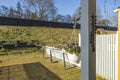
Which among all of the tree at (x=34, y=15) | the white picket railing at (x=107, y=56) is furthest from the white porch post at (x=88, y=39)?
the white picket railing at (x=107, y=56)

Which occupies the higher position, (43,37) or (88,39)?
(88,39)

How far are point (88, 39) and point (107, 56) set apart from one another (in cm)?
279

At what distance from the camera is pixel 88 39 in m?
1.20

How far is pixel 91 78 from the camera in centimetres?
→ 124

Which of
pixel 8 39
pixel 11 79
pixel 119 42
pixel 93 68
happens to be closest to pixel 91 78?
pixel 93 68

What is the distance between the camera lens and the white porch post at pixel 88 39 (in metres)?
1.20

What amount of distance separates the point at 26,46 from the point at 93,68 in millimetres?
8559

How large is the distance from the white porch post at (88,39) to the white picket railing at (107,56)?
7.58 ft

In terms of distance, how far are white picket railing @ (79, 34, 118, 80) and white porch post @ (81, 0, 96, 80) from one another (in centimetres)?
231

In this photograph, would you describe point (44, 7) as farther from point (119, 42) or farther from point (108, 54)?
point (108, 54)

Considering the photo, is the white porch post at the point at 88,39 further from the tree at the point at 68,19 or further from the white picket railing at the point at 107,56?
the tree at the point at 68,19

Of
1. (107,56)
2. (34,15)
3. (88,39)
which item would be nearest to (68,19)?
(107,56)

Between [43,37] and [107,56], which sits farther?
[43,37]

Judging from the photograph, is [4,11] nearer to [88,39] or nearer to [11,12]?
[11,12]
